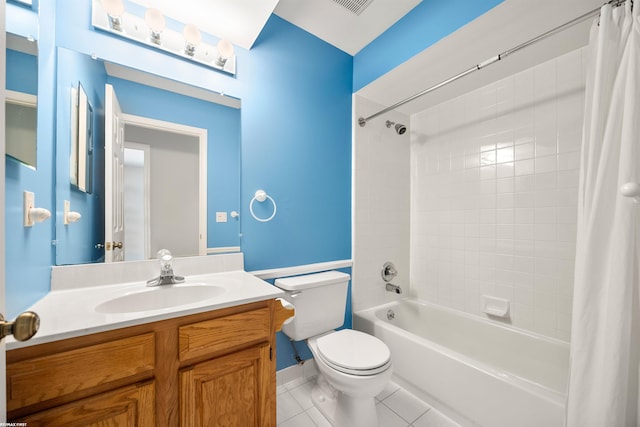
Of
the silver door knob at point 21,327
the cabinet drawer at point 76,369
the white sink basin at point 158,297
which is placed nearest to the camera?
the silver door knob at point 21,327

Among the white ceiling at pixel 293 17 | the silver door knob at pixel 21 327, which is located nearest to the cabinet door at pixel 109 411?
the silver door knob at pixel 21 327

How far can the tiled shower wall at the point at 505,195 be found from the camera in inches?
62.4

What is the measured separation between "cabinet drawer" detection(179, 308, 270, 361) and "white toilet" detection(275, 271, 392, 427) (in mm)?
466

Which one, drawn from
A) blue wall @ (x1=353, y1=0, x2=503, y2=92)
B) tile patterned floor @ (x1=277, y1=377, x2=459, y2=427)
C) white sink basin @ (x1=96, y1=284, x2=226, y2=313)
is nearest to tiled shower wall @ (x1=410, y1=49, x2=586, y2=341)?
blue wall @ (x1=353, y1=0, x2=503, y2=92)

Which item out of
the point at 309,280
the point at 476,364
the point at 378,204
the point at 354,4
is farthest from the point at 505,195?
the point at 354,4

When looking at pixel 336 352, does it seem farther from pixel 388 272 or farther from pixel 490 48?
pixel 490 48

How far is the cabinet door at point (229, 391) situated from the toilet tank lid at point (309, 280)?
0.47m

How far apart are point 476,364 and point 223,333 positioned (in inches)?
50.3

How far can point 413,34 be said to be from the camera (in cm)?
157

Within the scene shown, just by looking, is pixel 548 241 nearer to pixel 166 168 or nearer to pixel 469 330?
pixel 469 330

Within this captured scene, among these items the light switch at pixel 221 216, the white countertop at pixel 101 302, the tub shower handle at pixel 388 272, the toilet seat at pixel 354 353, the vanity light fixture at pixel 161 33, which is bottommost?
the toilet seat at pixel 354 353

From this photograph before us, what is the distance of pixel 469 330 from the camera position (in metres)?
1.93

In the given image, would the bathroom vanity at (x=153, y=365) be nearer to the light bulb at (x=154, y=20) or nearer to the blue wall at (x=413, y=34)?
the light bulb at (x=154, y=20)

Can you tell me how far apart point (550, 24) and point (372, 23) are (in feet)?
3.18
